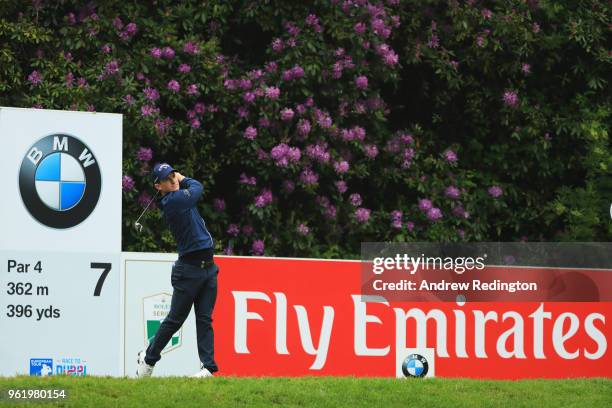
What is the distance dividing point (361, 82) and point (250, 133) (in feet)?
5.08

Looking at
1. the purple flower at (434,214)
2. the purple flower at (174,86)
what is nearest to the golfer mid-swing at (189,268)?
the purple flower at (174,86)

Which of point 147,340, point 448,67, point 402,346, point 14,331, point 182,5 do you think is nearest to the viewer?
point 14,331

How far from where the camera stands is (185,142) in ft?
47.6

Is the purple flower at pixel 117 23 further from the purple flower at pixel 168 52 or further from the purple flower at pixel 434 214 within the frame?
the purple flower at pixel 434 214

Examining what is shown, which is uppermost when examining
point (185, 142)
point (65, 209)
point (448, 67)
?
point (448, 67)

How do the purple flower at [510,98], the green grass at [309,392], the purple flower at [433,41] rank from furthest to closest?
the purple flower at [510,98] → the purple flower at [433,41] → the green grass at [309,392]

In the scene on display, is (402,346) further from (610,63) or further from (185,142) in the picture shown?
(610,63)

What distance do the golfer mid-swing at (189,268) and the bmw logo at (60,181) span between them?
2.05ft

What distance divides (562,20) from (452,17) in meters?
1.55

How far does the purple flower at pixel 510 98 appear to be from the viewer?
1563cm

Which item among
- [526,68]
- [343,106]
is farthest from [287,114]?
[526,68]

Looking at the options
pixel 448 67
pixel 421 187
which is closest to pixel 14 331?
pixel 421 187

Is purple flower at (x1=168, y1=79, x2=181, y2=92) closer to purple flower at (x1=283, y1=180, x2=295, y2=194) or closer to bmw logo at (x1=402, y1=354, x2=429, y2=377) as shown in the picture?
purple flower at (x1=283, y1=180, x2=295, y2=194)

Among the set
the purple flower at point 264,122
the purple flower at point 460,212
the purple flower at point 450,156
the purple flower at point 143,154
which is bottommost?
the purple flower at point 460,212
